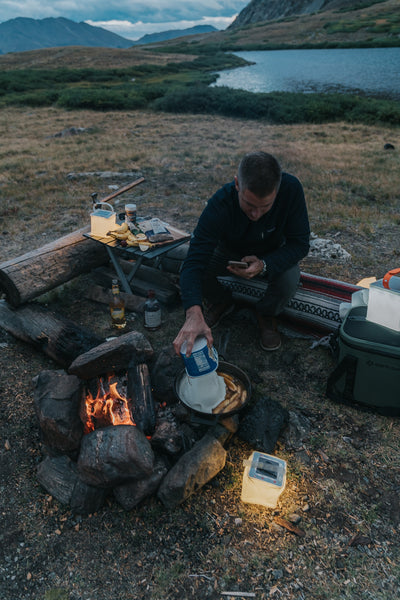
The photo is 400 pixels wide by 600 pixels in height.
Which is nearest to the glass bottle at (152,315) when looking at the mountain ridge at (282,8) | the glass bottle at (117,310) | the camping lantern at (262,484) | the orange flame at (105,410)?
the glass bottle at (117,310)

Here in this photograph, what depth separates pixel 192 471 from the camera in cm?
244

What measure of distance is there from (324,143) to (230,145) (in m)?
3.25

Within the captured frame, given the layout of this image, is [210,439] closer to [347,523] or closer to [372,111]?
[347,523]

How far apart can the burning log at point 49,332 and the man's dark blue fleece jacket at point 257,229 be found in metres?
1.27

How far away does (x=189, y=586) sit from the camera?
6.74 ft

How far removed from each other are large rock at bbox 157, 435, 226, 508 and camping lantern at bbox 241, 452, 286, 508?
0.21m

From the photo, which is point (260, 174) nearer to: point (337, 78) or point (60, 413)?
point (60, 413)

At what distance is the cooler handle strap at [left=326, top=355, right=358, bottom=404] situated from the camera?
2.97 metres

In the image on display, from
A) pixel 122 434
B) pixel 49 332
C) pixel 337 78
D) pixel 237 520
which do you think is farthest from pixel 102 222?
pixel 337 78

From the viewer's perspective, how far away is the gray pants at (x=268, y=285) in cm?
370

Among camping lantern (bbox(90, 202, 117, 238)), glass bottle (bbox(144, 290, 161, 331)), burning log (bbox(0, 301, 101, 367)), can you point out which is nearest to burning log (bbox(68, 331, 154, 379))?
burning log (bbox(0, 301, 101, 367))

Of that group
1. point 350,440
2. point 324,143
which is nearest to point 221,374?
point 350,440

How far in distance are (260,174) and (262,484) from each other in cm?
208

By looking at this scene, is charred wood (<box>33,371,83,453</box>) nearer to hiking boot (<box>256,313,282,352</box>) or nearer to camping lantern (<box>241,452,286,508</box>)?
camping lantern (<box>241,452,286,508</box>)
